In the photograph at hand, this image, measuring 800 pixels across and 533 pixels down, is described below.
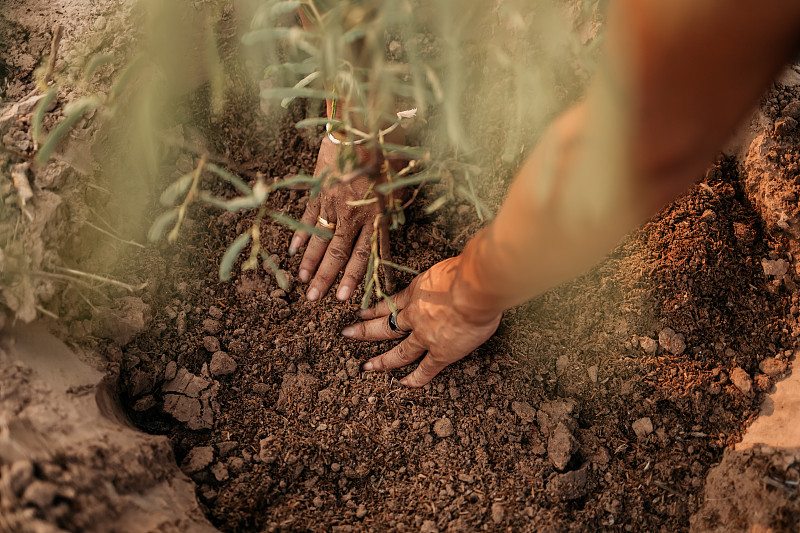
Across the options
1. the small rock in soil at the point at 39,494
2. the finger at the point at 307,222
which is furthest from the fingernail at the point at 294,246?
the small rock in soil at the point at 39,494

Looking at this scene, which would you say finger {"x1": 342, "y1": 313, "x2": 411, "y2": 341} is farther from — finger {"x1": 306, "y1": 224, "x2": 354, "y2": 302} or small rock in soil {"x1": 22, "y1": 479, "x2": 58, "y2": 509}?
small rock in soil {"x1": 22, "y1": 479, "x2": 58, "y2": 509}

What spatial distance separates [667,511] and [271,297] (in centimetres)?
119

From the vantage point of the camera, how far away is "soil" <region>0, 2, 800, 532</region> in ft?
4.27

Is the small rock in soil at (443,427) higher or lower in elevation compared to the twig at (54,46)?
lower

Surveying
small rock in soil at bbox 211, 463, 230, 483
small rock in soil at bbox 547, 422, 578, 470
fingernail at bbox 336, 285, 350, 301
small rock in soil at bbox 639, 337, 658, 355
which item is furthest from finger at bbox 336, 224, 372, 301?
small rock in soil at bbox 639, 337, 658, 355

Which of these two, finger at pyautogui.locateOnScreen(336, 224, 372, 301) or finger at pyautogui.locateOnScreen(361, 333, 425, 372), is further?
finger at pyautogui.locateOnScreen(336, 224, 372, 301)

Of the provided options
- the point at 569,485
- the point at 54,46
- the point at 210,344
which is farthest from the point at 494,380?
the point at 54,46

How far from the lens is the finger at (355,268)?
159 cm

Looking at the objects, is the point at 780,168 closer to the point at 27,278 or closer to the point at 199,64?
the point at 199,64

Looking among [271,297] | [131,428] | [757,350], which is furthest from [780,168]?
[131,428]

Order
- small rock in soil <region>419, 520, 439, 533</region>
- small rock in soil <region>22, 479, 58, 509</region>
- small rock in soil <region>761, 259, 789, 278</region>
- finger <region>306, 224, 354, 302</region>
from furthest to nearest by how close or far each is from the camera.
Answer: finger <region>306, 224, 354, 302</region> < small rock in soil <region>761, 259, 789, 278</region> < small rock in soil <region>419, 520, 439, 533</region> < small rock in soil <region>22, 479, 58, 509</region>

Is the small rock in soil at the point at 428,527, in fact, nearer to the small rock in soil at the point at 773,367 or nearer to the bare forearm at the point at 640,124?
the bare forearm at the point at 640,124

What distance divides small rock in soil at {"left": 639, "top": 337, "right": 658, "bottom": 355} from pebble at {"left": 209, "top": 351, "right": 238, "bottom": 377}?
1134 millimetres

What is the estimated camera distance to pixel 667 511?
4.31 feet
